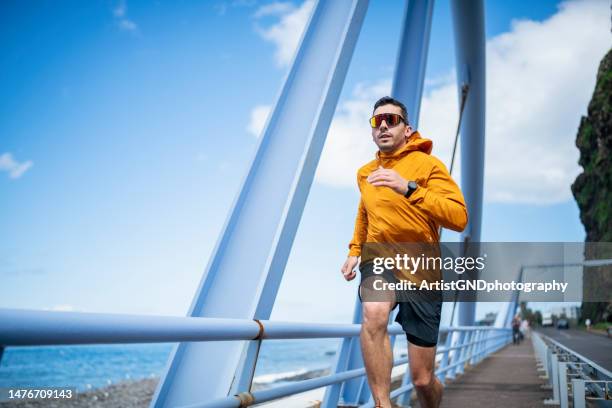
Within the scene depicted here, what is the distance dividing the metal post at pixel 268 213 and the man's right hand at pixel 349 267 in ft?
1.25

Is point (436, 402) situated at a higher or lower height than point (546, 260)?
lower

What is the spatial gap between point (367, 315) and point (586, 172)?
164 feet

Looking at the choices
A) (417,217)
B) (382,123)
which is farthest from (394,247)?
(382,123)

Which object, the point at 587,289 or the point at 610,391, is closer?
the point at 610,391

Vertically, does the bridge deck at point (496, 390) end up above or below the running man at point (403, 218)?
below

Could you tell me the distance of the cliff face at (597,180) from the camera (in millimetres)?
36156

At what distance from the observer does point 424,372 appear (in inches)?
104

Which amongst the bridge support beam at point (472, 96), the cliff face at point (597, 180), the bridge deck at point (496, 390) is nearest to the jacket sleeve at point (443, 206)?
the bridge deck at point (496, 390)

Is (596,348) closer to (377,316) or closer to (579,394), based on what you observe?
(579,394)

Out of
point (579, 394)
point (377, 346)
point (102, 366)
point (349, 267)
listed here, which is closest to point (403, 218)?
point (349, 267)

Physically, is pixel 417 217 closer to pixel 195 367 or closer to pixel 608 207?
pixel 195 367

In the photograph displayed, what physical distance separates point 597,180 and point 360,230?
1852 inches

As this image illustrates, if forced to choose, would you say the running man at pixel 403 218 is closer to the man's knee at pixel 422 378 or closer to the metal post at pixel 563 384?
the man's knee at pixel 422 378

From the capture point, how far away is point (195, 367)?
8.14 ft
